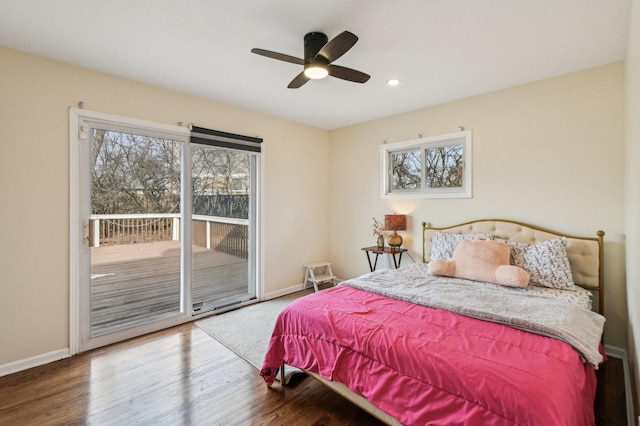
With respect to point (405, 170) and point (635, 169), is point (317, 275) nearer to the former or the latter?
point (405, 170)

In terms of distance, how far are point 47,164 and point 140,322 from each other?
5.72ft

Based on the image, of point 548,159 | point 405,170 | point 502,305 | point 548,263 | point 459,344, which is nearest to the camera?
point 459,344

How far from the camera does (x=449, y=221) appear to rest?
12.0ft

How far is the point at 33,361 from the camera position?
8.18 feet

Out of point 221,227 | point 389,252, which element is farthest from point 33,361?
point 389,252

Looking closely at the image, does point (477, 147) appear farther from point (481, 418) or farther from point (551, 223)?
point (481, 418)

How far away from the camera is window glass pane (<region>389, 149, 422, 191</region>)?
13.3 ft

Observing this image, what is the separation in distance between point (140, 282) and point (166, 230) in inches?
24.6

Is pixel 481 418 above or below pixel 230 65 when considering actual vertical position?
below

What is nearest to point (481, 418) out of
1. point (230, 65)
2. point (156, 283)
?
point (230, 65)

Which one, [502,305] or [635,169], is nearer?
[635,169]

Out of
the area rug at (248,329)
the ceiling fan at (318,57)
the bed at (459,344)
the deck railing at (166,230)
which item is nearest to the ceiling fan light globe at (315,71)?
the ceiling fan at (318,57)

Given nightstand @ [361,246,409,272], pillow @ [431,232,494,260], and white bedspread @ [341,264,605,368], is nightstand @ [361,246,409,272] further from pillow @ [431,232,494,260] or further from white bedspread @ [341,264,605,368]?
white bedspread @ [341,264,605,368]

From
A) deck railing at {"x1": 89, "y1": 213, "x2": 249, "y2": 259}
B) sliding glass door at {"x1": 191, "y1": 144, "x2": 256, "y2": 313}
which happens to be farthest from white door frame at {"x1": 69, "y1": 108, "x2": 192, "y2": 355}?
sliding glass door at {"x1": 191, "y1": 144, "x2": 256, "y2": 313}
